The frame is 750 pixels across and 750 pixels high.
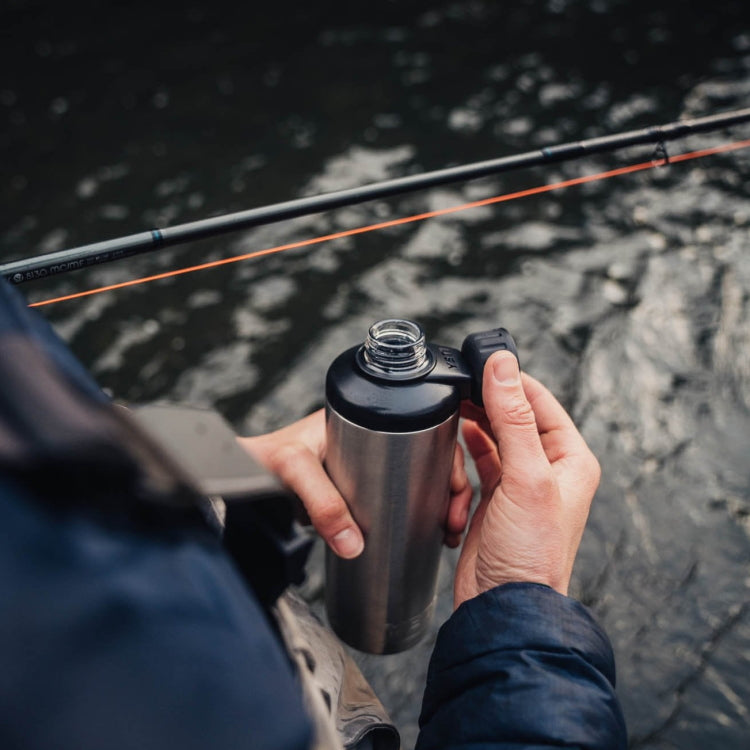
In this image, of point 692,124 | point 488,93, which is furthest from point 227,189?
point 692,124

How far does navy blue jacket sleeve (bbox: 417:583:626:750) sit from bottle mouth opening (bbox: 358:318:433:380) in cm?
51

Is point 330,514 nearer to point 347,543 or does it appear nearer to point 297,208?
point 347,543

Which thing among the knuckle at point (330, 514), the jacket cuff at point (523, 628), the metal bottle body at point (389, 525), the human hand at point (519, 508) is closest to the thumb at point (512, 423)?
the human hand at point (519, 508)

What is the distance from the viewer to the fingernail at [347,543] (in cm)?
191

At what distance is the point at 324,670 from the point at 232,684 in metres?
0.89

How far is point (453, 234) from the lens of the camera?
15.3ft

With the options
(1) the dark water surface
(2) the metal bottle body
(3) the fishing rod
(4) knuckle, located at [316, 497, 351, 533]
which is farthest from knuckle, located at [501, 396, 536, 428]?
(1) the dark water surface

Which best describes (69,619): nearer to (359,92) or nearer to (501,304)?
(501,304)

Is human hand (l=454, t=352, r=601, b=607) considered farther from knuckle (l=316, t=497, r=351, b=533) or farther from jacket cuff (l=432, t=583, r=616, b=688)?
knuckle (l=316, t=497, r=351, b=533)

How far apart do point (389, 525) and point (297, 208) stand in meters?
0.89

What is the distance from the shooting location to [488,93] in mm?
5992

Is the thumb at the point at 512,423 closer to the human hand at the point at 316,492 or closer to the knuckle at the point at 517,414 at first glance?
the knuckle at the point at 517,414

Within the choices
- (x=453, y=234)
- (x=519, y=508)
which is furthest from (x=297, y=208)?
(x=453, y=234)

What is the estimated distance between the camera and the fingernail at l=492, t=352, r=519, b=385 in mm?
1672
